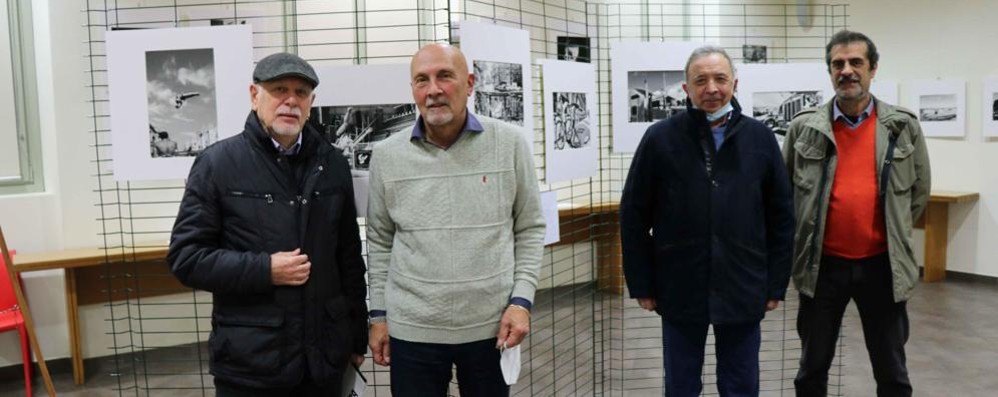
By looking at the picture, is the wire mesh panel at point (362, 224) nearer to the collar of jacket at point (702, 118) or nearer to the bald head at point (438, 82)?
the collar of jacket at point (702, 118)

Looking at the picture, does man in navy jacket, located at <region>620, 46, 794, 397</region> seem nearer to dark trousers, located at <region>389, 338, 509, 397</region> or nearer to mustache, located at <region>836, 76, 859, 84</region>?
mustache, located at <region>836, 76, 859, 84</region>

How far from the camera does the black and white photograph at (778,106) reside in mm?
3701

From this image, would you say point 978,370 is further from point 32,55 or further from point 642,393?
point 32,55

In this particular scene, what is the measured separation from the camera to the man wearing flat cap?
1966 millimetres

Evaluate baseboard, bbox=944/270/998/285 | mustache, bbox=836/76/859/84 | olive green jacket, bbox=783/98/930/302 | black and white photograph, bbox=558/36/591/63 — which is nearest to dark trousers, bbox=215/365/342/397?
olive green jacket, bbox=783/98/930/302

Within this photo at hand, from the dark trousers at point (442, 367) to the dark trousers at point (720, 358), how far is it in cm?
77

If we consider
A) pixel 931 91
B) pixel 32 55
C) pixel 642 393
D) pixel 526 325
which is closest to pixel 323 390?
pixel 526 325

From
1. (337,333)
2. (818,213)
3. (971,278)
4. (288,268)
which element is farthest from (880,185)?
(971,278)

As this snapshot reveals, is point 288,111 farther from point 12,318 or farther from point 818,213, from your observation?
point 12,318

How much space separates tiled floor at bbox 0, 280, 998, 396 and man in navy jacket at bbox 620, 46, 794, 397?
107 centimetres

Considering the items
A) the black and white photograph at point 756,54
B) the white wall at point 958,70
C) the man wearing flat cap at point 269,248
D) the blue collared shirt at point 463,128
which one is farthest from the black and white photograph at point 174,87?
the white wall at point 958,70

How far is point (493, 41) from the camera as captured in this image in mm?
2752

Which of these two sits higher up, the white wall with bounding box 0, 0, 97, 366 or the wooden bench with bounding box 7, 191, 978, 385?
the white wall with bounding box 0, 0, 97, 366

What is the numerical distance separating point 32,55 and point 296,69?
11.3 feet
